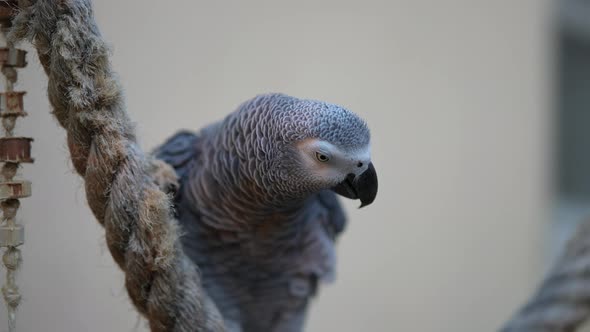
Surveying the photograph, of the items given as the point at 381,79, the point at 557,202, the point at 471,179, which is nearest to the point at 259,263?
the point at 381,79

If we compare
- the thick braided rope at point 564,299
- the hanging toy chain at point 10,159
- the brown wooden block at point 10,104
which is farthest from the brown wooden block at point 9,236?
the thick braided rope at point 564,299

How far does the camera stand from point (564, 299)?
35.0 inches

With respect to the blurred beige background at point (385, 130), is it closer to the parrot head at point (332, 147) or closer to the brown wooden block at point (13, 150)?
the brown wooden block at point (13, 150)

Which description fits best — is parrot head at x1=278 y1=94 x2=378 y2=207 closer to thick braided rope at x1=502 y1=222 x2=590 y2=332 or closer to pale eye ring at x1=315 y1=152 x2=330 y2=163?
Result: pale eye ring at x1=315 y1=152 x2=330 y2=163

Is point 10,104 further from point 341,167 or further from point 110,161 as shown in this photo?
point 341,167

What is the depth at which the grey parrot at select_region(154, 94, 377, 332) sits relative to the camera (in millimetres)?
693

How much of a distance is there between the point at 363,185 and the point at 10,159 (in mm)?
419

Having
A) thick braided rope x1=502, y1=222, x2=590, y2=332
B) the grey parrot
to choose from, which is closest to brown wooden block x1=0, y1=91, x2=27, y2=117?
the grey parrot

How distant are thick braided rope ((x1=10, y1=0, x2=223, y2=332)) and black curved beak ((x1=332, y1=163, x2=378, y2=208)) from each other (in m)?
0.23

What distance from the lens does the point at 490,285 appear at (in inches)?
89.9

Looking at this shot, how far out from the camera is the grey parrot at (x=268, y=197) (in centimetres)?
69

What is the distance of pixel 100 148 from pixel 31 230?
0.37m

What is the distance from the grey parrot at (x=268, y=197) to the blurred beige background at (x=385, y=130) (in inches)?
7.2

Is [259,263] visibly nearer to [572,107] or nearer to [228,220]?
[228,220]
